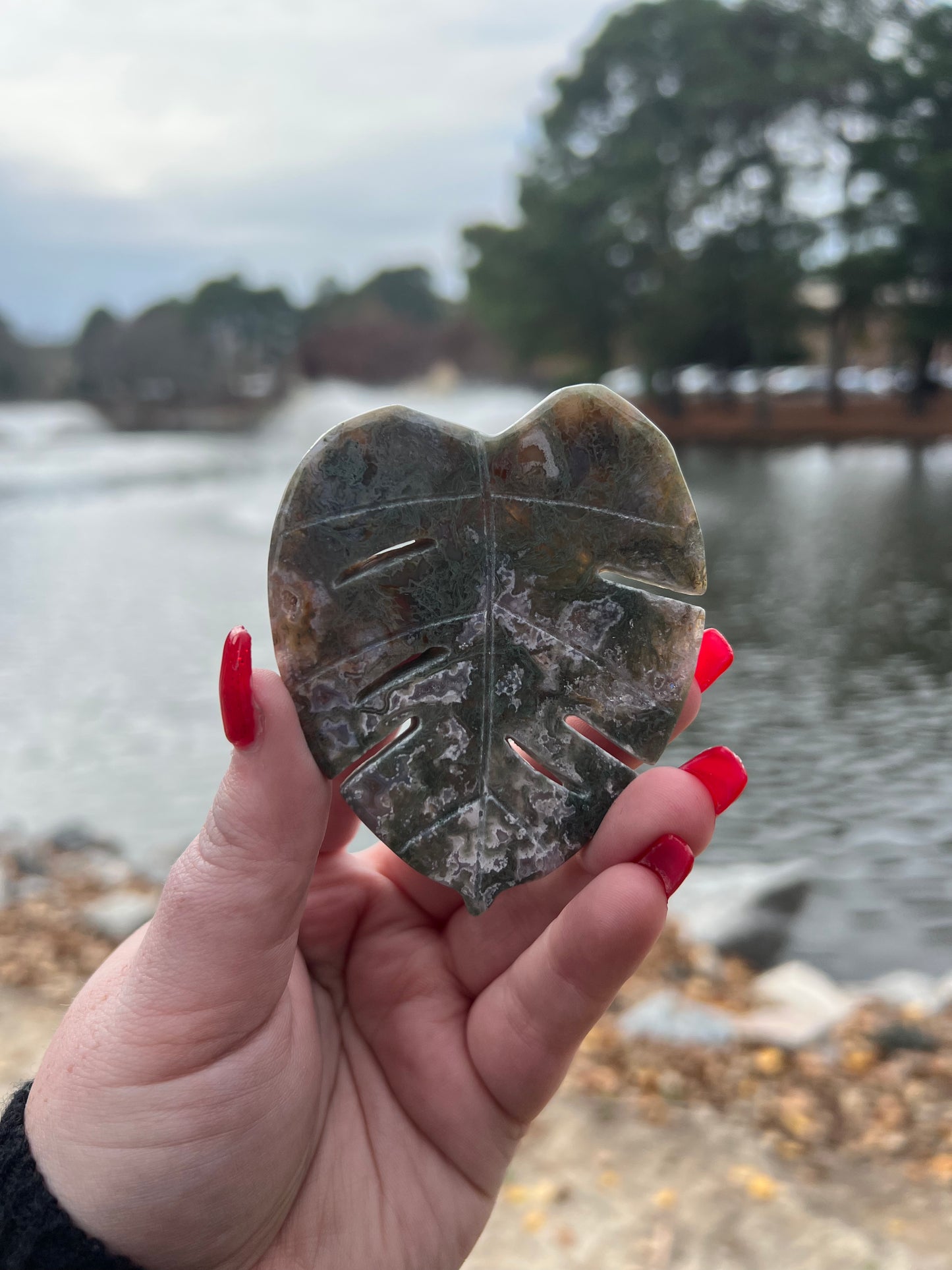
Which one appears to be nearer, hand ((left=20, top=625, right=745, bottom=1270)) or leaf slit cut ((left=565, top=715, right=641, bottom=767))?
hand ((left=20, top=625, right=745, bottom=1270))

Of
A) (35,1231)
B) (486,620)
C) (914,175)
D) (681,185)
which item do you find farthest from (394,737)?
(681,185)

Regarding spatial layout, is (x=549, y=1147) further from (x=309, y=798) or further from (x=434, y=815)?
(x=309, y=798)

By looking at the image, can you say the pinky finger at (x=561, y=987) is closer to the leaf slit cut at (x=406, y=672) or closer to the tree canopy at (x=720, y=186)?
the leaf slit cut at (x=406, y=672)

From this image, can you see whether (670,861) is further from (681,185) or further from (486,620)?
(681,185)

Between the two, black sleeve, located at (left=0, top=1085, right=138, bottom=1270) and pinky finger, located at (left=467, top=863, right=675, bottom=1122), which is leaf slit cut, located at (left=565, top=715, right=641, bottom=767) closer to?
pinky finger, located at (left=467, top=863, right=675, bottom=1122)

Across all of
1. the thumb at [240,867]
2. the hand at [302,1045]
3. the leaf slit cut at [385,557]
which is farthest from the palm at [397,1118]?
the leaf slit cut at [385,557]

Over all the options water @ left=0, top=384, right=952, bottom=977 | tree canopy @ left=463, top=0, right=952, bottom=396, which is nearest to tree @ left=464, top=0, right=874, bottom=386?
tree canopy @ left=463, top=0, right=952, bottom=396
